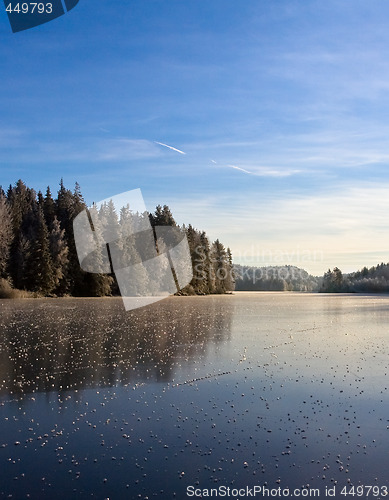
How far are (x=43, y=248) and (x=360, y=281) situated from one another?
314ft

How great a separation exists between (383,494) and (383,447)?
1.43 meters

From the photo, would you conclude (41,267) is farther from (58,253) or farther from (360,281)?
(360,281)

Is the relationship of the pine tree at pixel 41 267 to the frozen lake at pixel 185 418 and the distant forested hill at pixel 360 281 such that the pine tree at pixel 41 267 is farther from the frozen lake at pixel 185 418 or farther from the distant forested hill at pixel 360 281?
the distant forested hill at pixel 360 281

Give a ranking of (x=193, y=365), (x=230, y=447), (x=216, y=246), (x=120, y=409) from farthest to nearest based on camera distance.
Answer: (x=216, y=246), (x=193, y=365), (x=120, y=409), (x=230, y=447)

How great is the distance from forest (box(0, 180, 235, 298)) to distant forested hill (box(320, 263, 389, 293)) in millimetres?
61762

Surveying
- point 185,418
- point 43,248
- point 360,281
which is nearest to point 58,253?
point 43,248

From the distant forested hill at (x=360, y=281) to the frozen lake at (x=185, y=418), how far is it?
113853mm

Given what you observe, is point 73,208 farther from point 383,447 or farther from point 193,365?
point 383,447

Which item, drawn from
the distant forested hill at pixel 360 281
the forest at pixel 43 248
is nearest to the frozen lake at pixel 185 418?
the forest at pixel 43 248

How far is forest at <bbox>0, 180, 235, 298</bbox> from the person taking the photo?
58781mm

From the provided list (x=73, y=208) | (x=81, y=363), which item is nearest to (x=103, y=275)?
(x=73, y=208)

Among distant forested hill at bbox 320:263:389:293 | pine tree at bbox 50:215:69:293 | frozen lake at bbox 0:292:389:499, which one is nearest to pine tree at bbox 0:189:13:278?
pine tree at bbox 50:215:69:293

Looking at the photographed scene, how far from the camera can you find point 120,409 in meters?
8.16

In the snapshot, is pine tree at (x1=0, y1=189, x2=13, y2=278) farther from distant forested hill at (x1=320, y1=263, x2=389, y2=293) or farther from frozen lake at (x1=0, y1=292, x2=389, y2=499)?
distant forested hill at (x1=320, y1=263, x2=389, y2=293)
